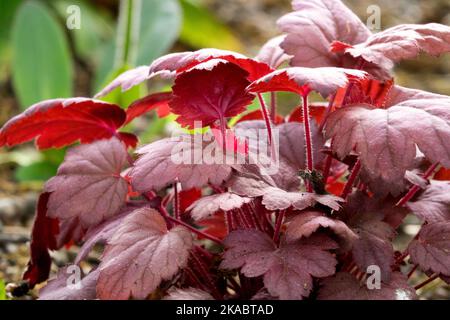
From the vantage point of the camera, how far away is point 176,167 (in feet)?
3.26

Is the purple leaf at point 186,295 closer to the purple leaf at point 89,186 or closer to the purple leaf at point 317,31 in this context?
the purple leaf at point 89,186

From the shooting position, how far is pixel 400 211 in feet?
3.63

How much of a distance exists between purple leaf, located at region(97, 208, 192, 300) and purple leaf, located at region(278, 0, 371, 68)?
40cm

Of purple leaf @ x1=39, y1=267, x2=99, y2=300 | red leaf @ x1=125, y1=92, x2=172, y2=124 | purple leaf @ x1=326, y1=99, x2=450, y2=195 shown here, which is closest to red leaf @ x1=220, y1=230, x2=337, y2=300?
purple leaf @ x1=326, y1=99, x2=450, y2=195

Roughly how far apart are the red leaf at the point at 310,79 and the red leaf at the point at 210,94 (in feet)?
0.18

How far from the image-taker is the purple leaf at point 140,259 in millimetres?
945

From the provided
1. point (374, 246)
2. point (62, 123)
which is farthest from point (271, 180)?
point (62, 123)

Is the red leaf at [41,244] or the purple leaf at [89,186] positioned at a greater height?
the purple leaf at [89,186]

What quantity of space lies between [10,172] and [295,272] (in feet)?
5.30

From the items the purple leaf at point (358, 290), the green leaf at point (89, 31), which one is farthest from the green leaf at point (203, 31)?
the purple leaf at point (358, 290)

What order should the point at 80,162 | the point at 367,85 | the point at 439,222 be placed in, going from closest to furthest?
the point at 439,222
the point at 80,162
the point at 367,85
